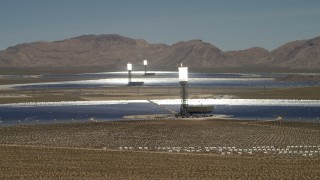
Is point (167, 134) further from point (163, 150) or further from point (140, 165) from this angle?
point (140, 165)

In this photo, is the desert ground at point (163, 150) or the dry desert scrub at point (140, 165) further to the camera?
the desert ground at point (163, 150)

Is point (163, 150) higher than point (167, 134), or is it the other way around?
point (163, 150)

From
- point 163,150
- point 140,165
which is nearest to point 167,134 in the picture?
point 163,150

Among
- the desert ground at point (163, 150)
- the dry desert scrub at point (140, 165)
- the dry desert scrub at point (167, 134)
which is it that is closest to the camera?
the dry desert scrub at point (140, 165)

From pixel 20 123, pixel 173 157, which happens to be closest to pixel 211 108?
pixel 20 123

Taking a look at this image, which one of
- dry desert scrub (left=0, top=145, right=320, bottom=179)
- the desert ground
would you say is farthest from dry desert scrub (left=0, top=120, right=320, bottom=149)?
dry desert scrub (left=0, top=145, right=320, bottom=179)

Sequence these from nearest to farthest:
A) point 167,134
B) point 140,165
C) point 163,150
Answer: point 140,165, point 163,150, point 167,134

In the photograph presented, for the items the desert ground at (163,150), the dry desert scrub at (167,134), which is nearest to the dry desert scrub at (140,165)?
the desert ground at (163,150)

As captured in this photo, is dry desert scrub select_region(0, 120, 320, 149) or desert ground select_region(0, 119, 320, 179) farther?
dry desert scrub select_region(0, 120, 320, 149)

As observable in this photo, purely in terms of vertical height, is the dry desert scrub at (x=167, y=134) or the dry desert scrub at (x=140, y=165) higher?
the dry desert scrub at (x=140, y=165)

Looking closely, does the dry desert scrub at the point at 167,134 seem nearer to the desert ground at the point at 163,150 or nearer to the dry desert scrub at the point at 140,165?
the desert ground at the point at 163,150

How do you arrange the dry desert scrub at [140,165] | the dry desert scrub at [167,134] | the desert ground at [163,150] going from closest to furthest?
the dry desert scrub at [140,165], the desert ground at [163,150], the dry desert scrub at [167,134]

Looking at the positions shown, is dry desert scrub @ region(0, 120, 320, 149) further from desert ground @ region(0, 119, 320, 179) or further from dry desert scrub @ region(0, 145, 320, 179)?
dry desert scrub @ region(0, 145, 320, 179)
